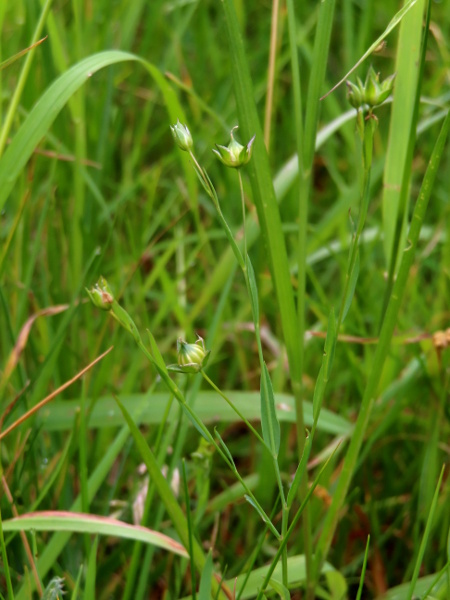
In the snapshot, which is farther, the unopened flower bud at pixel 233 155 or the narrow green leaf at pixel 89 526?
the narrow green leaf at pixel 89 526

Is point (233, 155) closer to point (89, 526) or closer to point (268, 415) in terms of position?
point (268, 415)

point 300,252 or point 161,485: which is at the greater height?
point 300,252

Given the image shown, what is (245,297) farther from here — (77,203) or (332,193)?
(332,193)

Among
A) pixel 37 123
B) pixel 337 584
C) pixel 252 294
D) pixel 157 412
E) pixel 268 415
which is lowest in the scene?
pixel 337 584

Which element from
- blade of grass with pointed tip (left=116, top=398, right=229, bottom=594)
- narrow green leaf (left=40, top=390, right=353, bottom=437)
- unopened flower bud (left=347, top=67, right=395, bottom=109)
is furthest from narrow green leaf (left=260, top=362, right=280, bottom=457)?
narrow green leaf (left=40, top=390, right=353, bottom=437)

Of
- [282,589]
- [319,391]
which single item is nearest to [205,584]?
[282,589]

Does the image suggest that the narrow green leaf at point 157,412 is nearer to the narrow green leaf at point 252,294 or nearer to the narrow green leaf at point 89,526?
the narrow green leaf at point 89,526

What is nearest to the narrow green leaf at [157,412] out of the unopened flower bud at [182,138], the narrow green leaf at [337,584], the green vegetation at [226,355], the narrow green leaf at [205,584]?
the green vegetation at [226,355]

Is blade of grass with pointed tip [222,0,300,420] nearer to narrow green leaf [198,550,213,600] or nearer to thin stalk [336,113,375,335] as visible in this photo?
thin stalk [336,113,375,335]
